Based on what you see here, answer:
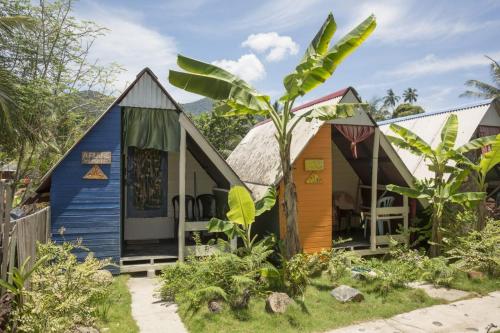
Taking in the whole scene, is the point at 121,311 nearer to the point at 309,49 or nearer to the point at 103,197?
the point at 103,197

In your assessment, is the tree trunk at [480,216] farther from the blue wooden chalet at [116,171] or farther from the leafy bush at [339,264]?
the blue wooden chalet at [116,171]

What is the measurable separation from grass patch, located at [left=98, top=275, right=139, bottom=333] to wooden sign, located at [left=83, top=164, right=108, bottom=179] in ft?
8.18

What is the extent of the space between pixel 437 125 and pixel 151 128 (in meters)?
11.0

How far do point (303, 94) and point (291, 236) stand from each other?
308 cm

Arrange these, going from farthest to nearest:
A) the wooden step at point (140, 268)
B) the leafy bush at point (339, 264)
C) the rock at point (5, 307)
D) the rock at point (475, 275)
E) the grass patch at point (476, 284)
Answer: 1. the wooden step at point (140, 268)
2. the rock at point (475, 275)
3. the leafy bush at point (339, 264)
4. the grass patch at point (476, 284)
5. the rock at point (5, 307)

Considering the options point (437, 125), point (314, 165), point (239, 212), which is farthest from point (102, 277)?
point (437, 125)

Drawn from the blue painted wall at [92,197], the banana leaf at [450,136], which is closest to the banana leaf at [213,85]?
the blue painted wall at [92,197]

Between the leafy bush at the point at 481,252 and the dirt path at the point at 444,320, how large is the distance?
1.59m

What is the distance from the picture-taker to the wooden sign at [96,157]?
850 centimetres

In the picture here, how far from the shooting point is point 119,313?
6.46m

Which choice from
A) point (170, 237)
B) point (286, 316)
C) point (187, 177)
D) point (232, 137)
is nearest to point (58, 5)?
point (187, 177)

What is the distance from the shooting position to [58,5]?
17.2 metres

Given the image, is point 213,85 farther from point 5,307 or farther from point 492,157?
point 492,157

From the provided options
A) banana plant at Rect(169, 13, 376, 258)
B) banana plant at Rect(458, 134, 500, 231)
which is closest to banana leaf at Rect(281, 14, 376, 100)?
banana plant at Rect(169, 13, 376, 258)
